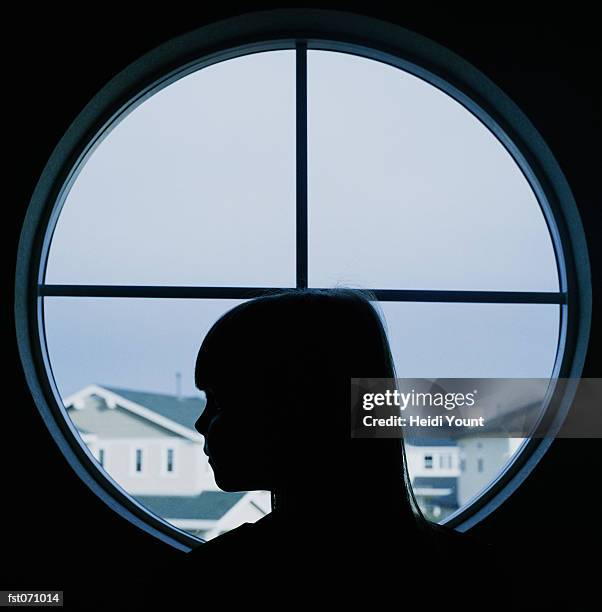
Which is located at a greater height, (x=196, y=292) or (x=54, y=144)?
(x=54, y=144)

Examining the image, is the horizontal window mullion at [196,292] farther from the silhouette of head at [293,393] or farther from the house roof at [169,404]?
the silhouette of head at [293,393]

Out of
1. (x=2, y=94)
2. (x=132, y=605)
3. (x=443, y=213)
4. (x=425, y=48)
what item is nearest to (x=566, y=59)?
(x=425, y=48)

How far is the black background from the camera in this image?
5.75 ft

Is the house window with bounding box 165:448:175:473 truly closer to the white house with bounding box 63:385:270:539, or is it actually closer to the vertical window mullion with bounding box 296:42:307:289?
the white house with bounding box 63:385:270:539

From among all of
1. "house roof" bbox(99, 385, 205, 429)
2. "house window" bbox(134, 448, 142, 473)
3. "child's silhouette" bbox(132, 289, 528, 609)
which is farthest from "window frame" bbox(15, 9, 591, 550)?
"child's silhouette" bbox(132, 289, 528, 609)

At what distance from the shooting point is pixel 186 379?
213cm

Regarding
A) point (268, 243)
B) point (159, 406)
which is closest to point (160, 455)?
point (159, 406)

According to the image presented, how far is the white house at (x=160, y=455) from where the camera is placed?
200 cm

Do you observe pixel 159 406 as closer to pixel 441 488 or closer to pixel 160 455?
pixel 160 455

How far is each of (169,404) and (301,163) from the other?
35.3 inches

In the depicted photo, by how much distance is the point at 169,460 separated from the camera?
211 cm

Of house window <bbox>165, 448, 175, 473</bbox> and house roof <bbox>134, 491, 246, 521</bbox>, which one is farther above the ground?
house window <bbox>165, 448, 175, 473</bbox>

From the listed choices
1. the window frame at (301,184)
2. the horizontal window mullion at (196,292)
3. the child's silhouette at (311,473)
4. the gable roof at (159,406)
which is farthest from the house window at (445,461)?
the child's silhouette at (311,473)

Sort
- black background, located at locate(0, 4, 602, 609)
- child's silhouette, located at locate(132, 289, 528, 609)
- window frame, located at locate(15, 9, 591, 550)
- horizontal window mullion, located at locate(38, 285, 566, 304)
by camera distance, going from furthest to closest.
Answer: horizontal window mullion, located at locate(38, 285, 566, 304) → window frame, located at locate(15, 9, 591, 550) → black background, located at locate(0, 4, 602, 609) → child's silhouette, located at locate(132, 289, 528, 609)
